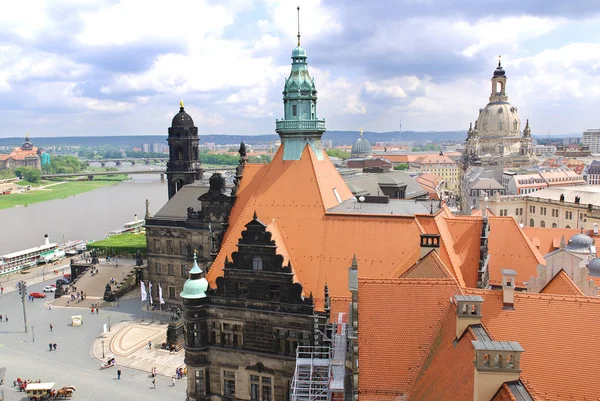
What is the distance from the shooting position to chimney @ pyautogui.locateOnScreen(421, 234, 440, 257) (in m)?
28.5

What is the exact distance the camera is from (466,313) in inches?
690

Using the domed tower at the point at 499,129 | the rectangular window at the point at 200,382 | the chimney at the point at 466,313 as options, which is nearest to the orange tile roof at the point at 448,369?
Answer: the chimney at the point at 466,313

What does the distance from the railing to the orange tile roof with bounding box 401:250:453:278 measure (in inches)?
508

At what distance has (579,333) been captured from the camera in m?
16.3

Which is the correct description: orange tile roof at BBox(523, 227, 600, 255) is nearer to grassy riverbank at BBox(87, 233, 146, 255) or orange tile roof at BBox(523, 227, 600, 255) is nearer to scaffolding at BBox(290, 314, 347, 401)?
scaffolding at BBox(290, 314, 347, 401)

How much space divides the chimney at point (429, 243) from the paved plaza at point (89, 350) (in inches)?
858

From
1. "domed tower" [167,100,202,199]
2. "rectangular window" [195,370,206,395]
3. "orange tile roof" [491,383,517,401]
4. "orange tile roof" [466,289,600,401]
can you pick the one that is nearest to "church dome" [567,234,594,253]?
"orange tile roof" [466,289,600,401]

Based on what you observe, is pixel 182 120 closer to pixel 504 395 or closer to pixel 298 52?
pixel 298 52

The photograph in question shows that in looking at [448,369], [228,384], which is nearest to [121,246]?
[228,384]

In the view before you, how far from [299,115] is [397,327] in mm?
19713

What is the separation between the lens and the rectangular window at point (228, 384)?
102 feet

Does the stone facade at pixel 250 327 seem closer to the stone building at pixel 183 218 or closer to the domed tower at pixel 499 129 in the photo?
the stone building at pixel 183 218

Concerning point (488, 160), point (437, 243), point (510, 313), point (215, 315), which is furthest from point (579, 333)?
point (488, 160)

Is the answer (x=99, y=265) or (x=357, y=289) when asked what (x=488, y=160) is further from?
(x=357, y=289)
